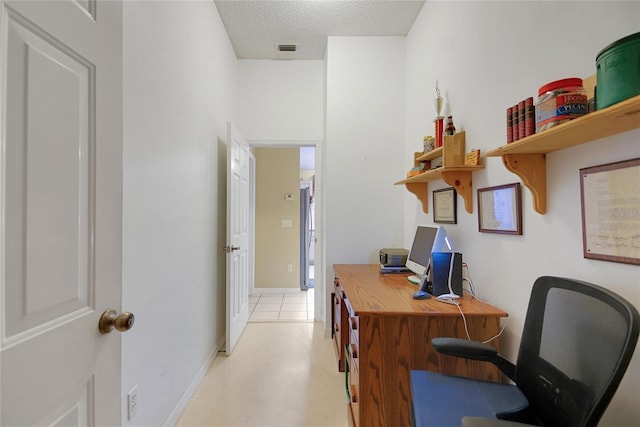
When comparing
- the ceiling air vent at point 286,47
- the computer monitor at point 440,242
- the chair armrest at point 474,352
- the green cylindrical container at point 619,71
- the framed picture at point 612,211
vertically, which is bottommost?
the chair armrest at point 474,352

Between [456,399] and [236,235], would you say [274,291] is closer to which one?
[236,235]

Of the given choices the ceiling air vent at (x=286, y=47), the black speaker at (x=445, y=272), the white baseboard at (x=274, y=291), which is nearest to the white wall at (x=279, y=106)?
the ceiling air vent at (x=286, y=47)

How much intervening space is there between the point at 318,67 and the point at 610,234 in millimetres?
3063

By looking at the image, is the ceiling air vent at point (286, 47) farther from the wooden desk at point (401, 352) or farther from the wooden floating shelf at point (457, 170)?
the wooden desk at point (401, 352)

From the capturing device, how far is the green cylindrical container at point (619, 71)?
69cm

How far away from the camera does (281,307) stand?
150 inches

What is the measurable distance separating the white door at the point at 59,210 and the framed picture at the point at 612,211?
1.47 meters

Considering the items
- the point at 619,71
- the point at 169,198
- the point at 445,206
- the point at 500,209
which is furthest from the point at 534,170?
the point at 169,198

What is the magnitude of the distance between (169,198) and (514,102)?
1.84m

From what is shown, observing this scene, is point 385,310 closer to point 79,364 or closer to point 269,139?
point 79,364

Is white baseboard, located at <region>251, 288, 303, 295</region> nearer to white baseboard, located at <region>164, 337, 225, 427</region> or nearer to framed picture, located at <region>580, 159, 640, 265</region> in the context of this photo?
white baseboard, located at <region>164, 337, 225, 427</region>

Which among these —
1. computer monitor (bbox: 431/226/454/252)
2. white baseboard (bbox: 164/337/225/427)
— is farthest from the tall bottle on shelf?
white baseboard (bbox: 164/337/225/427)

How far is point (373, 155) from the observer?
2895 millimetres

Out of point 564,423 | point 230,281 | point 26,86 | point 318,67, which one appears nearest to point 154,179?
point 26,86
